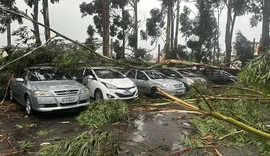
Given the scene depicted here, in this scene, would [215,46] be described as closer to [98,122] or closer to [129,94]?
[129,94]

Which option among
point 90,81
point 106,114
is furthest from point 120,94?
point 106,114

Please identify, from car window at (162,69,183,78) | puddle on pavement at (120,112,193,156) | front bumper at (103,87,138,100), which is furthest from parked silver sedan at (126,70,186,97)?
puddle on pavement at (120,112,193,156)

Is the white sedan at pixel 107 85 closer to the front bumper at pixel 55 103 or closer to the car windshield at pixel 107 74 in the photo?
the car windshield at pixel 107 74

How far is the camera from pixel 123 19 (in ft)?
78.7

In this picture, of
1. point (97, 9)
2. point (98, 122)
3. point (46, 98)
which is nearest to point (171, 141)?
point (98, 122)

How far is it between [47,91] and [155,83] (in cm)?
512

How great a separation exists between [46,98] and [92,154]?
4626mm

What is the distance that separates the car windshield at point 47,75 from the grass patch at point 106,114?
6.12ft

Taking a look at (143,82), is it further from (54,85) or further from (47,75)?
(54,85)

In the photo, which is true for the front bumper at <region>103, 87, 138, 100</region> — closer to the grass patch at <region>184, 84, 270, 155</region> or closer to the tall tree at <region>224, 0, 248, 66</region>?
the grass patch at <region>184, 84, 270, 155</region>

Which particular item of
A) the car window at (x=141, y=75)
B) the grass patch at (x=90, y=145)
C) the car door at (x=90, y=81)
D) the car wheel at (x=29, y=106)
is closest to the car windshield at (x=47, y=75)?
the car wheel at (x=29, y=106)

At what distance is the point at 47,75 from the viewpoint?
7.18 m

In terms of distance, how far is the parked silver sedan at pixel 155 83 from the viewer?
31.8 ft

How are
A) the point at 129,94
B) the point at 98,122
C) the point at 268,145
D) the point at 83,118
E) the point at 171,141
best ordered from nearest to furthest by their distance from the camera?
the point at 268,145 → the point at 171,141 → the point at 98,122 → the point at 83,118 → the point at 129,94
